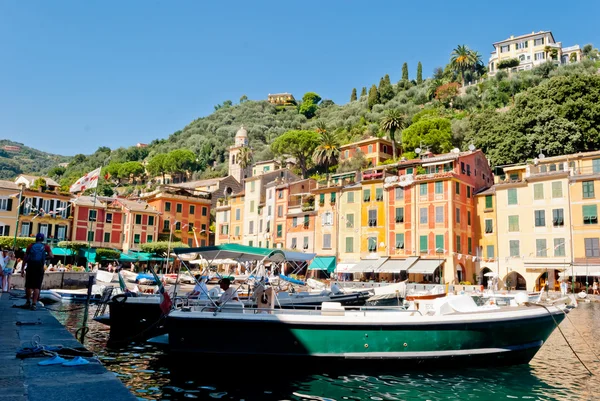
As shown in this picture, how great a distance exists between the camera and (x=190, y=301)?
15523 millimetres

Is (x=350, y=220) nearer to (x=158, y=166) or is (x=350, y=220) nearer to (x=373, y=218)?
(x=373, y=218)

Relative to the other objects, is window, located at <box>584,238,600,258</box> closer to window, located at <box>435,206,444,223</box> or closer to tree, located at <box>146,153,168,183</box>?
window, located at <box>435,206,444,223</box>

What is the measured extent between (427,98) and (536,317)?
93742 millimetres

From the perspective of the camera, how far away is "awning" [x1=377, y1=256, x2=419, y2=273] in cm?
4497

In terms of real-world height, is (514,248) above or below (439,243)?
below

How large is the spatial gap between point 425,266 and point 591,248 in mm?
13329

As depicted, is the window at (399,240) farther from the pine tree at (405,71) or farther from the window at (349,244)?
the pine tree at (405,71)

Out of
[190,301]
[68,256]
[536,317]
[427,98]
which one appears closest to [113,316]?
[190,301]

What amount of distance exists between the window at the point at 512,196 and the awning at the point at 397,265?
9.91m

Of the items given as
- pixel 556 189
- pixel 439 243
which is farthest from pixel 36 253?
pixel 556 189

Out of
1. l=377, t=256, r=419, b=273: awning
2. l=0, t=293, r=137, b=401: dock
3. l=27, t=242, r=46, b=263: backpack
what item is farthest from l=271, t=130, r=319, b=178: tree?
l=0, t=293, r=137, b=401: dock

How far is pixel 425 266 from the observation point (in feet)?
145

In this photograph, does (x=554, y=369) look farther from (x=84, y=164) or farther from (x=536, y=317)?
(x=84, y=164)

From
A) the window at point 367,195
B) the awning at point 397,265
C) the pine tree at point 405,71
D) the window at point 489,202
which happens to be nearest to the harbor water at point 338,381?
the awning at point 397,265
